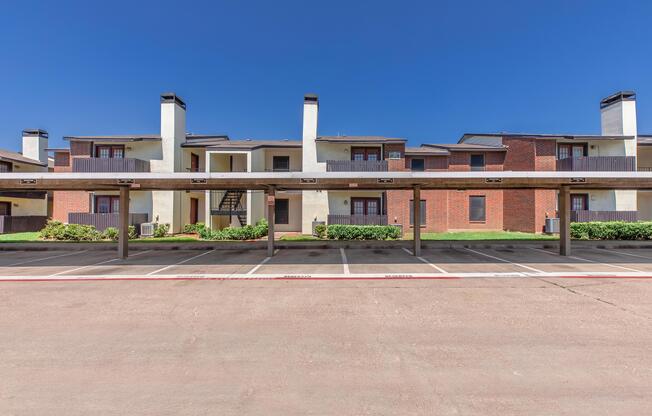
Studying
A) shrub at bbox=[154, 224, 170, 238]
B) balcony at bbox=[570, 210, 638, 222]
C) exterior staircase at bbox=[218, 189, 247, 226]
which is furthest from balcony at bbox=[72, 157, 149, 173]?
balcony at bbox=[570, 210, 638, 222]

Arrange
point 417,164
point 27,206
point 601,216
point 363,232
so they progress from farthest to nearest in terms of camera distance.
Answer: point 27,206, point 417,164, point 601,216, point 363,232

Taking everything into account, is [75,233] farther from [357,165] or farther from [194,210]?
[357,165]

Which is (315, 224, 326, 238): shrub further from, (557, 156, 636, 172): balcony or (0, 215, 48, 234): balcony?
(0, 215, 48, 234): balcony

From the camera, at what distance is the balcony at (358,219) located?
67.2 feet

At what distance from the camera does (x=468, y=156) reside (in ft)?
76.9

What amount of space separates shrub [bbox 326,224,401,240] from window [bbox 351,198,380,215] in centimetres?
284

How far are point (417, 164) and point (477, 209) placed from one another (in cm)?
583

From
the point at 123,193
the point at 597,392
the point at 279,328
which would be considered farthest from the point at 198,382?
the point at 123,193

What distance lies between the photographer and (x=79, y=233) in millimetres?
19125

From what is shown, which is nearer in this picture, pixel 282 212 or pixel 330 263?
pixel 330 263

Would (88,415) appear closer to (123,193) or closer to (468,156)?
(123,193)

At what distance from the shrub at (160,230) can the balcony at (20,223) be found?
1335 cm

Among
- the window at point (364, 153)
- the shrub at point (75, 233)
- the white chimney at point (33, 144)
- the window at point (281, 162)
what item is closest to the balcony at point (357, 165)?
the window at point (364, 153)

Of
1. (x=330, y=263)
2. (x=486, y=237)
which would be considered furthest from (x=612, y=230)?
(x=330, y=263)
